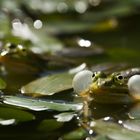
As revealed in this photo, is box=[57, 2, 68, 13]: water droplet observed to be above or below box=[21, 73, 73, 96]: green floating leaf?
above

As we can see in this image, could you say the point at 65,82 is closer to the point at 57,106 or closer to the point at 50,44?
the point at 57,106

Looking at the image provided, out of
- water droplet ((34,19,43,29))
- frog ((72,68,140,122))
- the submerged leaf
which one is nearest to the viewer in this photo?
the submerged leaf

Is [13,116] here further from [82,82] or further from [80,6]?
[80,6]

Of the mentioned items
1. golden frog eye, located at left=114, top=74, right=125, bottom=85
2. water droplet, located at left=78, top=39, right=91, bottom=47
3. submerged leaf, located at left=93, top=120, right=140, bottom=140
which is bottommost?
submerged leaf, located at left=93, top=120, right=140, bottom=140

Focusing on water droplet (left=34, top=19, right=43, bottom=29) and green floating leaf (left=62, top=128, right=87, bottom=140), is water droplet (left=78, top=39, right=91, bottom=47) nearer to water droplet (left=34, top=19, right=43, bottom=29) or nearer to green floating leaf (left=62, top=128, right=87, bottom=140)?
water droplet (left=34, top=19, right=43, bottom=29)


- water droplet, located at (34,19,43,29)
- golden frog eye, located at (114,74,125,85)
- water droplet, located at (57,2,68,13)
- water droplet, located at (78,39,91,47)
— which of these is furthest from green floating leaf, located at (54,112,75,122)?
water droplet, located at (57,2,68,13)

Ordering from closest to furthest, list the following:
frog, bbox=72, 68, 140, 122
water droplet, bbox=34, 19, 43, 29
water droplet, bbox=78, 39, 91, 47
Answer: frog, bbox=72, 68, 140, 122, water droplet, bbox=78, 39, 91, 47, water droplet, bbox=34, 19, 43, 29

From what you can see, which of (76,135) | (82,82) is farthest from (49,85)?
(76,135)
